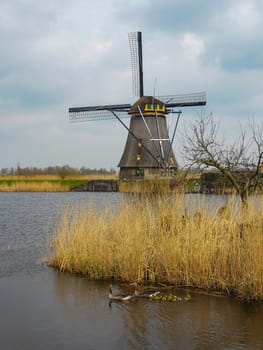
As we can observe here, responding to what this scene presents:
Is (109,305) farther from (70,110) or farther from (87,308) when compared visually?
(70,110)

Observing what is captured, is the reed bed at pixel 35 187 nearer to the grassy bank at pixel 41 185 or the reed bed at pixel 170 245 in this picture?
the grassy bank at pixel 41 185

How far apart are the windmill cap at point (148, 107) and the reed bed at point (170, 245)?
859 inches

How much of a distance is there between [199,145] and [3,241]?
5004 millimetres

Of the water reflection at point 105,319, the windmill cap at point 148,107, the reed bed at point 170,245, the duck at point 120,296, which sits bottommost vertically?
the water reflection at point 105,319

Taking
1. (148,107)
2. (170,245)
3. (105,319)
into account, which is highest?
(148,107)

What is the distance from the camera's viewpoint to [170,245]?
6.49 meters

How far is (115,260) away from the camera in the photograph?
23.5 ft

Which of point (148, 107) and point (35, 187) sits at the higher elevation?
point (148, 107)

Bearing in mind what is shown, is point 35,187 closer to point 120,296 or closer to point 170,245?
point 170,245

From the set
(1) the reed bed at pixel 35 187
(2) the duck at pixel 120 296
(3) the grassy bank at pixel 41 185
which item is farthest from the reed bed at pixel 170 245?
(3) the grassy bank at pixel 41 185

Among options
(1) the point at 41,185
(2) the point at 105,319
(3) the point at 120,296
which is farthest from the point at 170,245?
(1) the point at 41,185

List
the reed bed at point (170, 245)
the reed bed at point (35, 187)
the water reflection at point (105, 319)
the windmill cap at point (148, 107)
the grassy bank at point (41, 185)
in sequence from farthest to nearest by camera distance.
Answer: the grassy bank at point (41, 185), the reed bed at point (35, 187), the windmill cap at point (148, 107), the reed bed at point (170, 245), the water reflection at point (105, 319)

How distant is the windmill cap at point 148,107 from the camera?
29.2 metres

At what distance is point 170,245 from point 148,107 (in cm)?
2325
